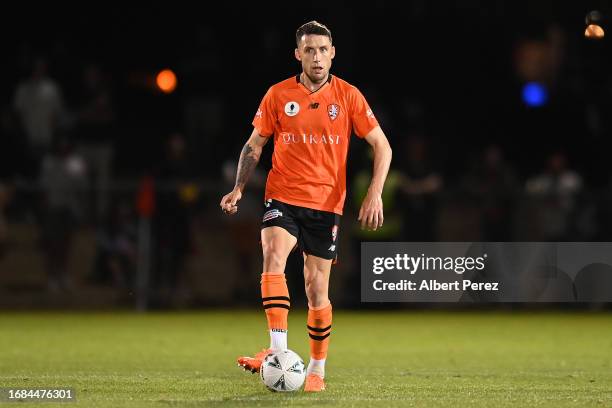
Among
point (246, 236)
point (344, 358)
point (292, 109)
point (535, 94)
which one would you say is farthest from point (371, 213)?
point (535, 94)

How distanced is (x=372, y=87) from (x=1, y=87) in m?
6.38

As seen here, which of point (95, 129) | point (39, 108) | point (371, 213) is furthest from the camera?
point (95, 129)

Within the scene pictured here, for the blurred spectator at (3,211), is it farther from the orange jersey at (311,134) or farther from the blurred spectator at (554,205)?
the orange jersey at (311,134)

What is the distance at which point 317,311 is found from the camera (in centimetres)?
970

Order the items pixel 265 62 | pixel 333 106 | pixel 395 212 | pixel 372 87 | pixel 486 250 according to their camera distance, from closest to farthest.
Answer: pixel 333 106, pixel 486 250, pixel 395 212, pixel 265 62, pixel 372 87

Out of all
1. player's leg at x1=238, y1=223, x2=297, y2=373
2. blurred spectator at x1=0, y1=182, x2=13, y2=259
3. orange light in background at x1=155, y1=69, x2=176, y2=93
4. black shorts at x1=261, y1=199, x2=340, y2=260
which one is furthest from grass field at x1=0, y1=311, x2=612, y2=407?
orange light in background at x1=155, y1=69, x2=176, y2=93

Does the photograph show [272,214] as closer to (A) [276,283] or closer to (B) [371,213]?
(A) [276,283]

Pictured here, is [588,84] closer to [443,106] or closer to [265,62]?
[443,106]

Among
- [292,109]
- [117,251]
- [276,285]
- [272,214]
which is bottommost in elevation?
[276,285]

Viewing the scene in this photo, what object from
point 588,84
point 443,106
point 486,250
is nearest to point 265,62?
point 443,106

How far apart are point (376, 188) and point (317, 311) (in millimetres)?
999

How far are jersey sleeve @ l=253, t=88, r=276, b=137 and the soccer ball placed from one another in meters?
1.65

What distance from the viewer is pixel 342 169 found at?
32.0 feet

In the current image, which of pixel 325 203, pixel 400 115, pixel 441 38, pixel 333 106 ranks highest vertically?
pixel 441 38
